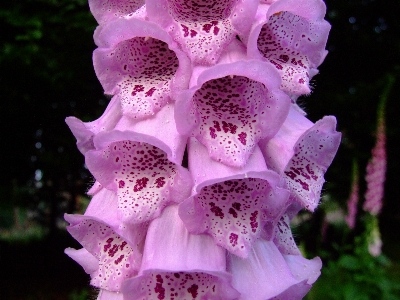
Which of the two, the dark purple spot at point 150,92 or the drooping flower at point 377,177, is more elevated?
the dark purple spot at point 150,92

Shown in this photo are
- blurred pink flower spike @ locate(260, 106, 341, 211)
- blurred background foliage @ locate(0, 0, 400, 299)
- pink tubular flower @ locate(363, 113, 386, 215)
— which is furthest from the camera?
blurred background foliage @ locate(0, 0, 400, 299)

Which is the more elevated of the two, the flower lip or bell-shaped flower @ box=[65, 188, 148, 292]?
the flower lip

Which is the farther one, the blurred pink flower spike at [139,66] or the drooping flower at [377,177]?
the drooping flower at [377,177]

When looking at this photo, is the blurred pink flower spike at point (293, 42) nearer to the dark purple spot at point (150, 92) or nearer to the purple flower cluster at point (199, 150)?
the purple flower cluster at point (199, 150)

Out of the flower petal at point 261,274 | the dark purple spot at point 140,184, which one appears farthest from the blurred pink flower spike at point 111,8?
the flower petal at point 261,274

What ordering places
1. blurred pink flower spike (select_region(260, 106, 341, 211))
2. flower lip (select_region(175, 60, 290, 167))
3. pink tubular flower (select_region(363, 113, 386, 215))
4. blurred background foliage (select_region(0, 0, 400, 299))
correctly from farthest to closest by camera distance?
blurred background foliage (select_region(0, 0, 400, 299)), pink tubular flower (select_region(363, 113, 386, 215)), blurred pink flower spike (select_region(260, 106, 341, 211)), flower lip (select_region(175, 60, 290, 167))

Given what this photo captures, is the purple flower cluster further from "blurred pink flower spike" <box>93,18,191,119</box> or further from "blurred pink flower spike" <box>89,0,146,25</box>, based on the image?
"blurred pink flower spike" <box>89,0,146,25</box>

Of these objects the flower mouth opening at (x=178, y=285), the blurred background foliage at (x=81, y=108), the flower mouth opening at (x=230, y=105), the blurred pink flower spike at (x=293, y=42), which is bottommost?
the blurred background foliage at (x=81, y=108)

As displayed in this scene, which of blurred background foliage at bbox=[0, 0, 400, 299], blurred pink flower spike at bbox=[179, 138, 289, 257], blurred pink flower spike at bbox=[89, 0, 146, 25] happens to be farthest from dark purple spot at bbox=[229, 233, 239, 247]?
blurred background foliage at bbox=[0, 0, 400, 299]
